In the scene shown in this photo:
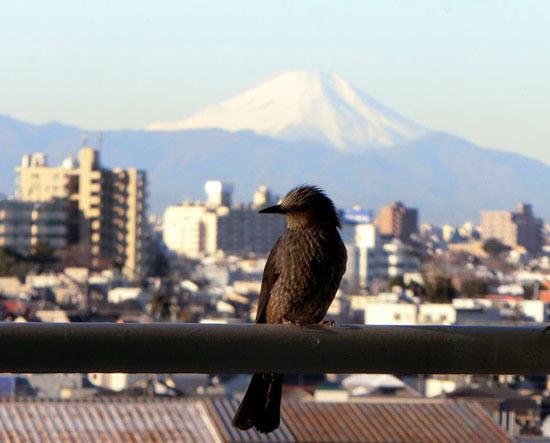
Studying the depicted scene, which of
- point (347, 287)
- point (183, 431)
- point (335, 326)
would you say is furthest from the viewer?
point (347, 287)

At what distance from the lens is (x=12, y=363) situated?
77.4 inches

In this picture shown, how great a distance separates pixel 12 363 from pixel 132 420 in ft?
66.4

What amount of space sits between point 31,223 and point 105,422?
286 ft

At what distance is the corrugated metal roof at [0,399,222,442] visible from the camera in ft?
69.3

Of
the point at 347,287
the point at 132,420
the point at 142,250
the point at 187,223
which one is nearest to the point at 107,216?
the point at 142,250

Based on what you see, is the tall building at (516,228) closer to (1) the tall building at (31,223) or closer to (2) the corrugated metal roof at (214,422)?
(1) the tall building at (31,223)

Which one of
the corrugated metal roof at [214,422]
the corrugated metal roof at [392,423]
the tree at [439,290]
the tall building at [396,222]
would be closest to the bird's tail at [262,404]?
the corrugated metal roof at [214,422]

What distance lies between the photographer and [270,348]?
2.08m

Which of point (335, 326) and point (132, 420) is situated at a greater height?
point (335, 326)

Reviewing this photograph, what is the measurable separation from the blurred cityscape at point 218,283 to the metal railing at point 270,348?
0.13 m

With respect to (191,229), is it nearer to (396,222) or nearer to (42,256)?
(396,222)

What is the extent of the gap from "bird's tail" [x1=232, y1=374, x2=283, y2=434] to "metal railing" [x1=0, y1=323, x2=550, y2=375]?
408 mm

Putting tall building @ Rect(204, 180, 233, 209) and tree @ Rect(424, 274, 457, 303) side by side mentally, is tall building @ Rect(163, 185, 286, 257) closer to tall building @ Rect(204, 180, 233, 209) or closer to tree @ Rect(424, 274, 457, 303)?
tall building @ Rect(204, 180, 233, 209)

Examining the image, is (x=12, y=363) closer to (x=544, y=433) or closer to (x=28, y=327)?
(x=28, y=327)
